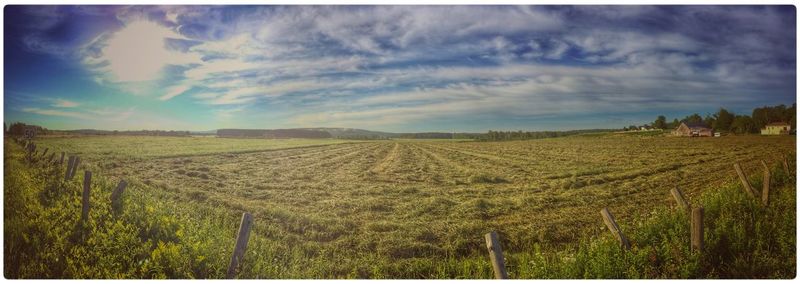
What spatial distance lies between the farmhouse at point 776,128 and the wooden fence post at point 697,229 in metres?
3.42

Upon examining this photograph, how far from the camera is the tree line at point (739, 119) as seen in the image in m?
6.50

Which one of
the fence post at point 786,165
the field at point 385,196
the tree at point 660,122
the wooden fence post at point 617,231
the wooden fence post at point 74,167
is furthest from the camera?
the wooden fence post at point 74,167

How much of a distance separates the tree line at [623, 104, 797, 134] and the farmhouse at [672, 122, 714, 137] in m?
0.06

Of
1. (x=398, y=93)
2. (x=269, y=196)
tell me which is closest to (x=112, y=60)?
(x=269, y=196)

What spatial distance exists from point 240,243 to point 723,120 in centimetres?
784

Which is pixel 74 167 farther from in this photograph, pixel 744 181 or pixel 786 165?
pixel 786 165

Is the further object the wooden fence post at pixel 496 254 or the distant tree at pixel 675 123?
the distant tree at pixel 675 123

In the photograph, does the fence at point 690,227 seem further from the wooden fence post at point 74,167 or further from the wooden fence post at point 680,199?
the wooden fence post at point 74,167

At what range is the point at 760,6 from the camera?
640 cm

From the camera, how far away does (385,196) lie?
262 inches

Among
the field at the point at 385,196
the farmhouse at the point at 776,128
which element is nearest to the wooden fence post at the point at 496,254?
the field at the point at 385,196

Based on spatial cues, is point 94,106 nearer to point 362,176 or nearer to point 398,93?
point 362,176

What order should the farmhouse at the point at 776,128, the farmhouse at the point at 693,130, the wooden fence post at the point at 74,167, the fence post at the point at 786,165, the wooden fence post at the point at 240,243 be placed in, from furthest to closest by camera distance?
1. the wooden fence post at the point at 74,167
2. the farmhouse at the point at 693,130
3. the fence post at the point at 786,165
4. the farmhouse at the point at 776,128
5. the wooden fence post at the point at 240,243

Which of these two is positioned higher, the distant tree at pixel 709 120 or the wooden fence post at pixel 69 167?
the distant tree at pixel 709 120
